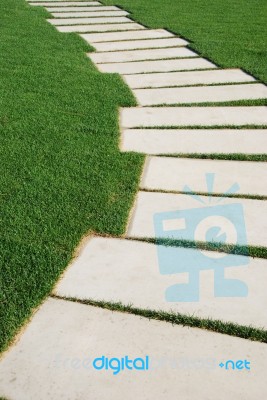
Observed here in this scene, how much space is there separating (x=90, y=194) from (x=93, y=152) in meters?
0.55

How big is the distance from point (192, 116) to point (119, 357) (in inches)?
97.1

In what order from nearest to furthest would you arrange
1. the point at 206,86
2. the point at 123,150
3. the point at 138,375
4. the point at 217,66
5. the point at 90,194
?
the point at 138,375, the point at 90,194, the point at 123,150, the point at 206,86, the point at 217,66

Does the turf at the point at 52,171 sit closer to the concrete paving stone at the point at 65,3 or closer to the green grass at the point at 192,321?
the green grass at the point at 192,321

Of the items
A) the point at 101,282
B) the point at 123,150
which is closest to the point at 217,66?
the point at 123,150

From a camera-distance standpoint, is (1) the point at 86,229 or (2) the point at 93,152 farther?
(2) the point at 93,152

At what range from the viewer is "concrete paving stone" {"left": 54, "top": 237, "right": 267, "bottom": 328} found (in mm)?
1785

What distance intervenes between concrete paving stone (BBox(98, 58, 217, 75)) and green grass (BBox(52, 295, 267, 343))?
347 cm

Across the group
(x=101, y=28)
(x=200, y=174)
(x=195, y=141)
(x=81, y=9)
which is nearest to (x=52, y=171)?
(x=200, y=174)

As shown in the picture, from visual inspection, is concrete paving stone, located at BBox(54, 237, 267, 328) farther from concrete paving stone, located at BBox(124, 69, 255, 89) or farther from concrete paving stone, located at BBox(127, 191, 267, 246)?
concrete paving stone, located at BBox(124, 69, 255, 89)

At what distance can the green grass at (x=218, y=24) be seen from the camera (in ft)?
17.0

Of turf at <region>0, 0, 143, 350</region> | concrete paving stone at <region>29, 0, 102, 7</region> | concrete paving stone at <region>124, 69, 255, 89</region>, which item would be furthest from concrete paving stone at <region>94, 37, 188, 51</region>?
concrete paving stone at <region>29, 0, 102, 7</region>

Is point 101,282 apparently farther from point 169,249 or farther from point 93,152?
point 93,152

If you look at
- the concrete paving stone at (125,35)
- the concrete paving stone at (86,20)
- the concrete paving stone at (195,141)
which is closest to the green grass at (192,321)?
the concrete paving stone at (195,141)

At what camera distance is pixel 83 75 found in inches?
179
